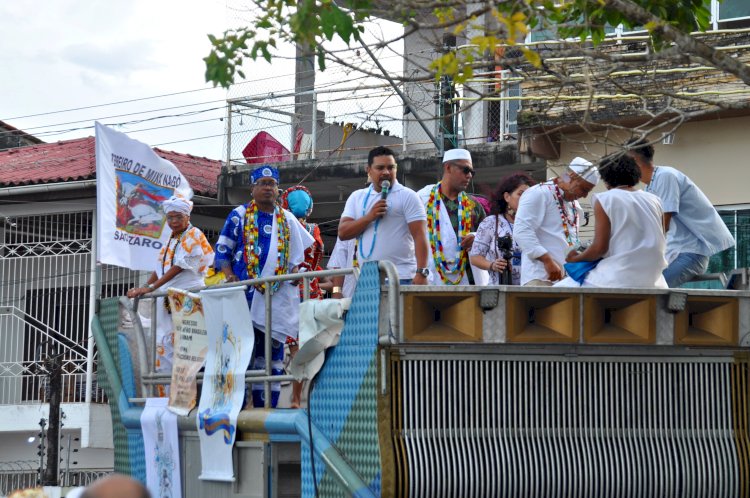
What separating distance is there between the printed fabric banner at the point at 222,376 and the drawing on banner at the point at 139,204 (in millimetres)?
5185

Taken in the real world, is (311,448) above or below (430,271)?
below

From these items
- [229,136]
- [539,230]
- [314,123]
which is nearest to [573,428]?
[539,230]

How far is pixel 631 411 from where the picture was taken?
293 inches

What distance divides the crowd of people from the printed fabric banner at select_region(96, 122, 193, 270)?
3.65 metres

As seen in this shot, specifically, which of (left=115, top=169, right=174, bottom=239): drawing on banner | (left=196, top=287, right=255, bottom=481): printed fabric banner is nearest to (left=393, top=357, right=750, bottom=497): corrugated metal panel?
(left=196, top=287, right=255, bottom=481): printed fabric banner

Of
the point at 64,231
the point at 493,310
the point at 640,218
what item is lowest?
the point at 493,310

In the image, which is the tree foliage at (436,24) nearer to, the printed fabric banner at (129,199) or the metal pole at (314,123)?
the printed fabric banner at (129,199)

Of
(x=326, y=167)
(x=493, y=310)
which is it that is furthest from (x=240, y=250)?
(x=326, y=167)

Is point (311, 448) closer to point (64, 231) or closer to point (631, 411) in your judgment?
point (631, 411)

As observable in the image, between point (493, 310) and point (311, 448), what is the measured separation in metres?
1.42

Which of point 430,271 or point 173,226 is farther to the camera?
point 173,226

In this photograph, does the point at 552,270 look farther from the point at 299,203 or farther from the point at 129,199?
the point at 129,199

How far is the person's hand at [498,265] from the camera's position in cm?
935

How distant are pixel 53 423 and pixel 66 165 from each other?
4.81 m
